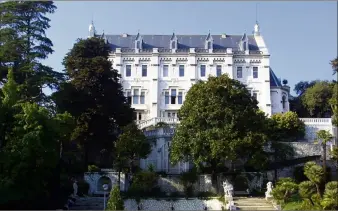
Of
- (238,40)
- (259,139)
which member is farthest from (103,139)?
(238,40)

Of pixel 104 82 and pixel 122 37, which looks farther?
pixel 122 37

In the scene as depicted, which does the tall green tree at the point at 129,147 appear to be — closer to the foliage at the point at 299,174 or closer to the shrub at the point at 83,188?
the shrub at the point at 83,188

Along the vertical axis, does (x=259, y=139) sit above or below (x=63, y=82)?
below

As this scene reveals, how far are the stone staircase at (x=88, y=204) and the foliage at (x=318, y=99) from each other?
30593 mm

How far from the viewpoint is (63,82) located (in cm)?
3709

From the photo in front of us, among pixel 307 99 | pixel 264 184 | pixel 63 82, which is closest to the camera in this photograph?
pixel 264 184

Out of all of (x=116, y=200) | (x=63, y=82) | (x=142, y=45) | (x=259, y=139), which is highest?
(x=142, y=45)

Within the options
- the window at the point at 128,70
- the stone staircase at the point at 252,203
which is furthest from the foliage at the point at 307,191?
the window at the point at 128,70

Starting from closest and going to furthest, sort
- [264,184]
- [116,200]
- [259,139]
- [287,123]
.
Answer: [116,200]
[259,139]
[264,184]
[287,123]

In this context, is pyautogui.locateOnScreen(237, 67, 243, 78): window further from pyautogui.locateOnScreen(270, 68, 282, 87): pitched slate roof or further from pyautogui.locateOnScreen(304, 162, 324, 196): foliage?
pyautogui.locateOnScreen(304, 162, 324, 196): foliage

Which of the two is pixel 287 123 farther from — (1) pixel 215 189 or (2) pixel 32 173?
(2) pixel 32 173

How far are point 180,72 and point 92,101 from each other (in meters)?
21.7

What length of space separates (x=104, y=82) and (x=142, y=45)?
21.3 metres

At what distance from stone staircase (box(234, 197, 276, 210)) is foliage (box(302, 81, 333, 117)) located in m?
25.8
